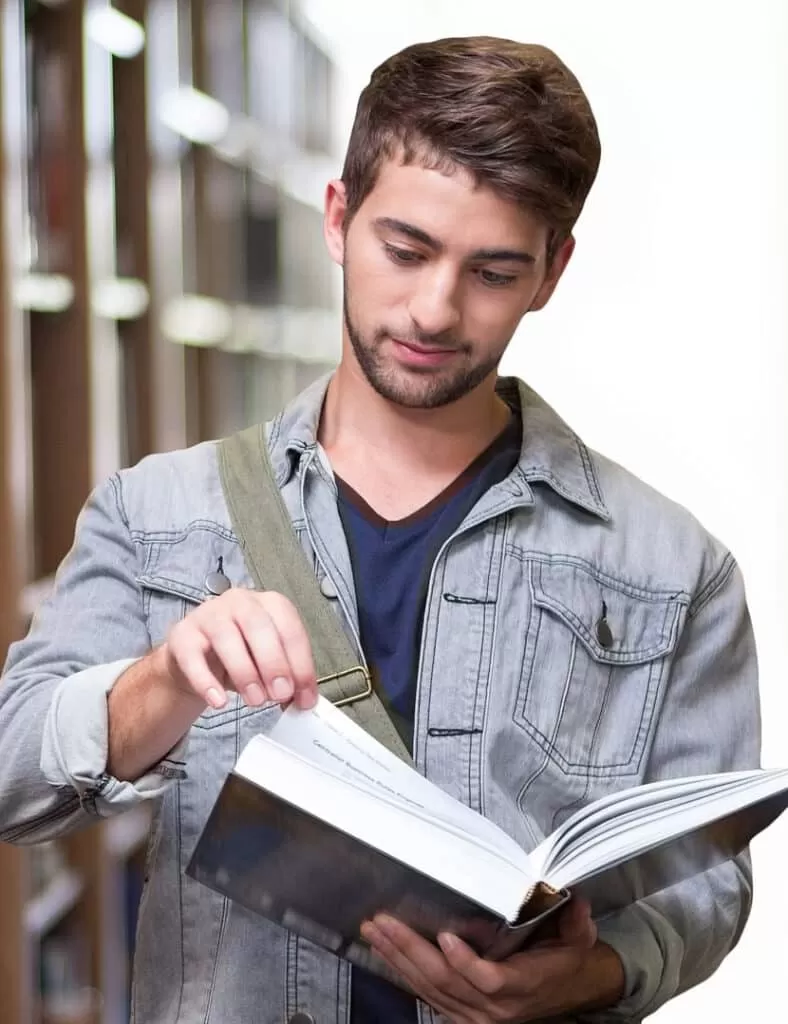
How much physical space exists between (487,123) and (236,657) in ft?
1.86

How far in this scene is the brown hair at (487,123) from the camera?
4.19 ft

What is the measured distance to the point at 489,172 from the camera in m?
1.28

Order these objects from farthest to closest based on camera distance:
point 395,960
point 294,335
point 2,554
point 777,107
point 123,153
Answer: point 294,335 → point 777,107 → point 123,153 → point 2,554 → point 395,960

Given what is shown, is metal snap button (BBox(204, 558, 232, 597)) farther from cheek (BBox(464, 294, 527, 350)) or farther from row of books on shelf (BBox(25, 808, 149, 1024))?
row of books on shelf (BBox(25, 808, 149, 1024))

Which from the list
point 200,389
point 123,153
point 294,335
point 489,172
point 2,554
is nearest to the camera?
point 489,172

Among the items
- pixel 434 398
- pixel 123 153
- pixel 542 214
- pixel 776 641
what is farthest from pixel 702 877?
pixel 123 153

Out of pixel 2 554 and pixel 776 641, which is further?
pixel 776 641

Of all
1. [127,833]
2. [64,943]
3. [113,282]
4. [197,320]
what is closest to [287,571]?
[64,943]

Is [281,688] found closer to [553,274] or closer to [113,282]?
[553,274]

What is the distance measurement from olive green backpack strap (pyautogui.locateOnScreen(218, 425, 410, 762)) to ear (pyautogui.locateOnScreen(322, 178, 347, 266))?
191 mm

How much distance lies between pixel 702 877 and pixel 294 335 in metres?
3.98

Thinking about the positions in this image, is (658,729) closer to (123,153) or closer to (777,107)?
(123,153)

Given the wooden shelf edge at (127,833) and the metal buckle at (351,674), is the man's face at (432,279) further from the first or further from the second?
the wooden shelf edge at (127,833)

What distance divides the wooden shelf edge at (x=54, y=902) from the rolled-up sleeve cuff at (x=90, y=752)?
1.58 meters
